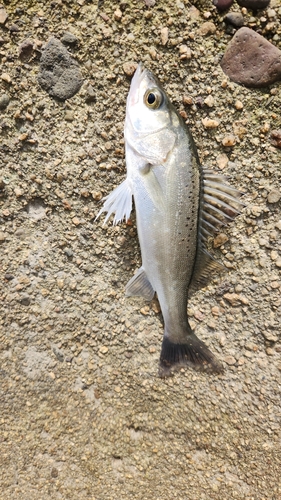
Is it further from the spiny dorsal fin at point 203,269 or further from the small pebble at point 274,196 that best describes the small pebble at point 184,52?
the spiny dorsal fin at point 203,269

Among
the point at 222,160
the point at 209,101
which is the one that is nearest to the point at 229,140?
the point at 222,160

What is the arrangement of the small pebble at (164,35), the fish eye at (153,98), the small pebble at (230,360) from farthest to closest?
1. the small pebble at (230,360)
2. the small pebble at (164,35)
3. the fish eye at (153,98)

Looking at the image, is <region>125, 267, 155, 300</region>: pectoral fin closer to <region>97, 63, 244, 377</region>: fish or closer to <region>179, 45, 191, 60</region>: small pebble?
<region>97, 63, 244, 377</region>: fish

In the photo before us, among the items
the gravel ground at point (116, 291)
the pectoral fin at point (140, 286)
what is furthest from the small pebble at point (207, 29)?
the pectoral fin at point (140, 286)

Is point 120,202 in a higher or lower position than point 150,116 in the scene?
lower

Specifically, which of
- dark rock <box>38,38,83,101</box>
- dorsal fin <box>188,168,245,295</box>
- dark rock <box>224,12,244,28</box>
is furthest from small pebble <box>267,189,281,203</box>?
dark rock <box>38,38,83,101</box>

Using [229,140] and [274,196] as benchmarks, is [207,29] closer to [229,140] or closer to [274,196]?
[229,140]
